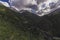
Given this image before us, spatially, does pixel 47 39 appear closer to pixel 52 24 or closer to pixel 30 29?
pixel 30 29

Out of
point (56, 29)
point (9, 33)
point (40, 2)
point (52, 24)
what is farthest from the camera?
point (40, 2)

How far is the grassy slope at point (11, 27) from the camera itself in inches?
31.3

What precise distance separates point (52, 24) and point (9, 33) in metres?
1.65

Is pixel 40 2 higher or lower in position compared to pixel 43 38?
higher

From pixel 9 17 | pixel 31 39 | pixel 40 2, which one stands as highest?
pixel 40 2

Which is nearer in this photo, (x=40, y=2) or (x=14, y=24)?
(x=14, y=24)

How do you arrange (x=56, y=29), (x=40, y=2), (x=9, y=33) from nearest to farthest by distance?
(x=9, y=33)
(x=56, y=29)
(x=40, y=2)

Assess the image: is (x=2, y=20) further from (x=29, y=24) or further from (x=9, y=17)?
(x=29, y=24)

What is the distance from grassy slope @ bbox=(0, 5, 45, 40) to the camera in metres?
0.79

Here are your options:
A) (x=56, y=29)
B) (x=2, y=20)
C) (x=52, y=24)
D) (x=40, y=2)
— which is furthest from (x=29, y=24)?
(x=40, y=2)

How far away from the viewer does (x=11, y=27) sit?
2.65 feet

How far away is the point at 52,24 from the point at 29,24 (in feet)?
5.11

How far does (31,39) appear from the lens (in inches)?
33.0

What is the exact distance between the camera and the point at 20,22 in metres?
0.85
